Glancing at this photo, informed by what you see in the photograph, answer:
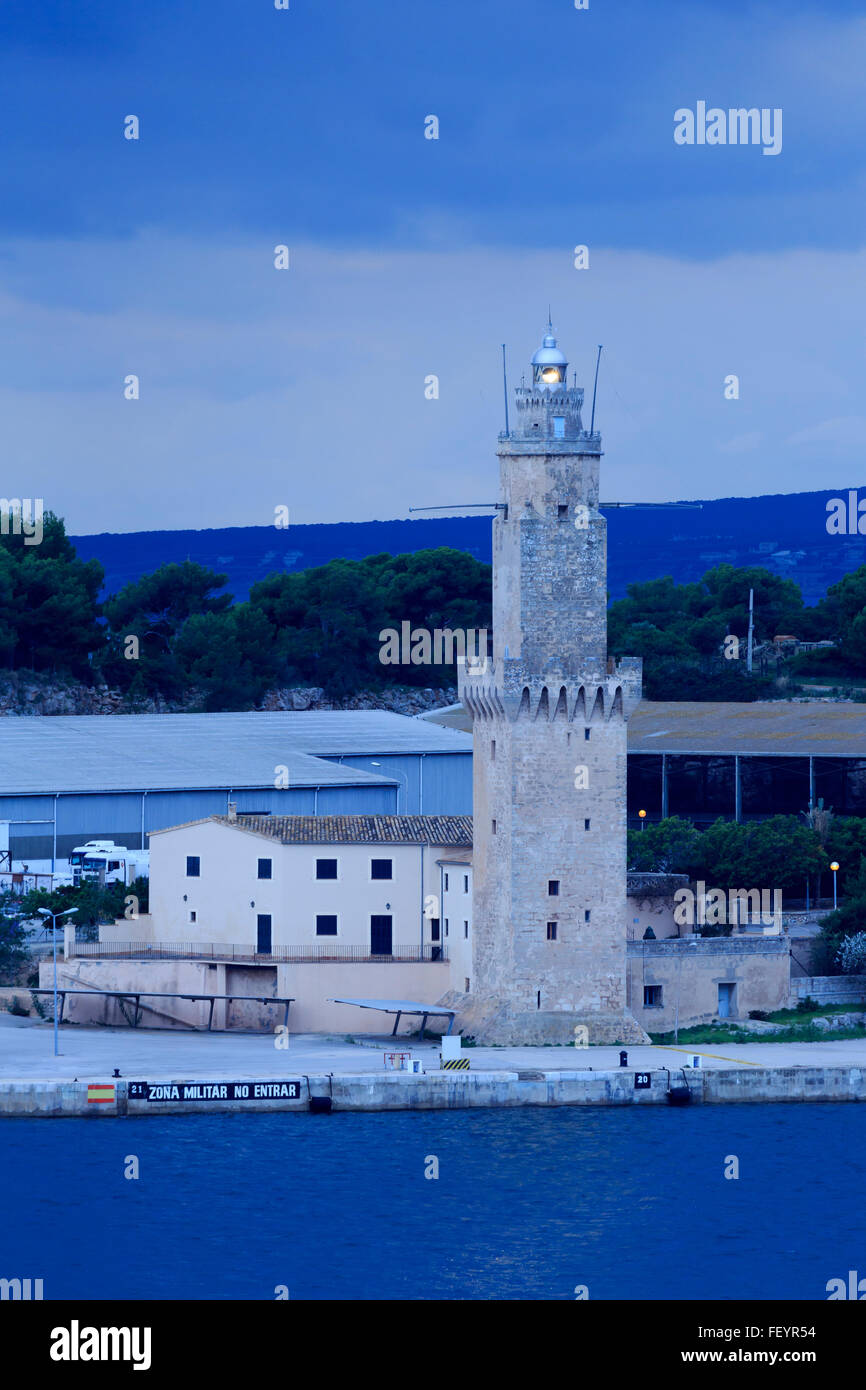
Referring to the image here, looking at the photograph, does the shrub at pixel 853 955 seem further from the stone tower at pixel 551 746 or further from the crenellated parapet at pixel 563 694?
the crenellated parapet at pixel 563 694

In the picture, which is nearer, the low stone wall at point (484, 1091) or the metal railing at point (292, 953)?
the low stone wall at point (484, 1091)

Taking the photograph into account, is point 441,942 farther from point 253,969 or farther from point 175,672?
point 175,672

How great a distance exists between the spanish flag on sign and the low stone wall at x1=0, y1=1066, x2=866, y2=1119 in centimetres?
3

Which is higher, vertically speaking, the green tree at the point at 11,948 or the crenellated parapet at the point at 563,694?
the crenellated parapet at the point at 563,694

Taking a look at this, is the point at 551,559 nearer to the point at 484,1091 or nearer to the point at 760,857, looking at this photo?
the point at 484,1091

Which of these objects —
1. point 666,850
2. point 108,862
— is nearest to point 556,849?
point 666,850

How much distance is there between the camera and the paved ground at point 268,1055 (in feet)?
185

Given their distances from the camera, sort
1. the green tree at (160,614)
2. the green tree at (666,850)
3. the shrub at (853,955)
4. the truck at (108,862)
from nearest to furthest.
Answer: the shrub at (853,955), the green tree at (666,850), the truck at (108,862), the green tree at (160,614)

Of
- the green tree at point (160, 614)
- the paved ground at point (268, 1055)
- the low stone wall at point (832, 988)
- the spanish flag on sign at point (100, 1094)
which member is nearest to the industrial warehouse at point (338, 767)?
the paved ground at point (268, 1055)

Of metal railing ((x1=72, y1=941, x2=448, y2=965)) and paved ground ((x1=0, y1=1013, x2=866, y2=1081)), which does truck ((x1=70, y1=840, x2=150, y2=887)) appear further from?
paved ground ((x1=0, y1=1013, x2=866, y2=1081))

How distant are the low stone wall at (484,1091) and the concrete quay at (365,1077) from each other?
2cm

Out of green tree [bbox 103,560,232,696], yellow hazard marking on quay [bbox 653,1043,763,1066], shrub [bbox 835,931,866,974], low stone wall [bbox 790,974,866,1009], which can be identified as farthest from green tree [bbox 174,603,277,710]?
yellow hazard marking on quay [bbox 653,1043,763,1066]
